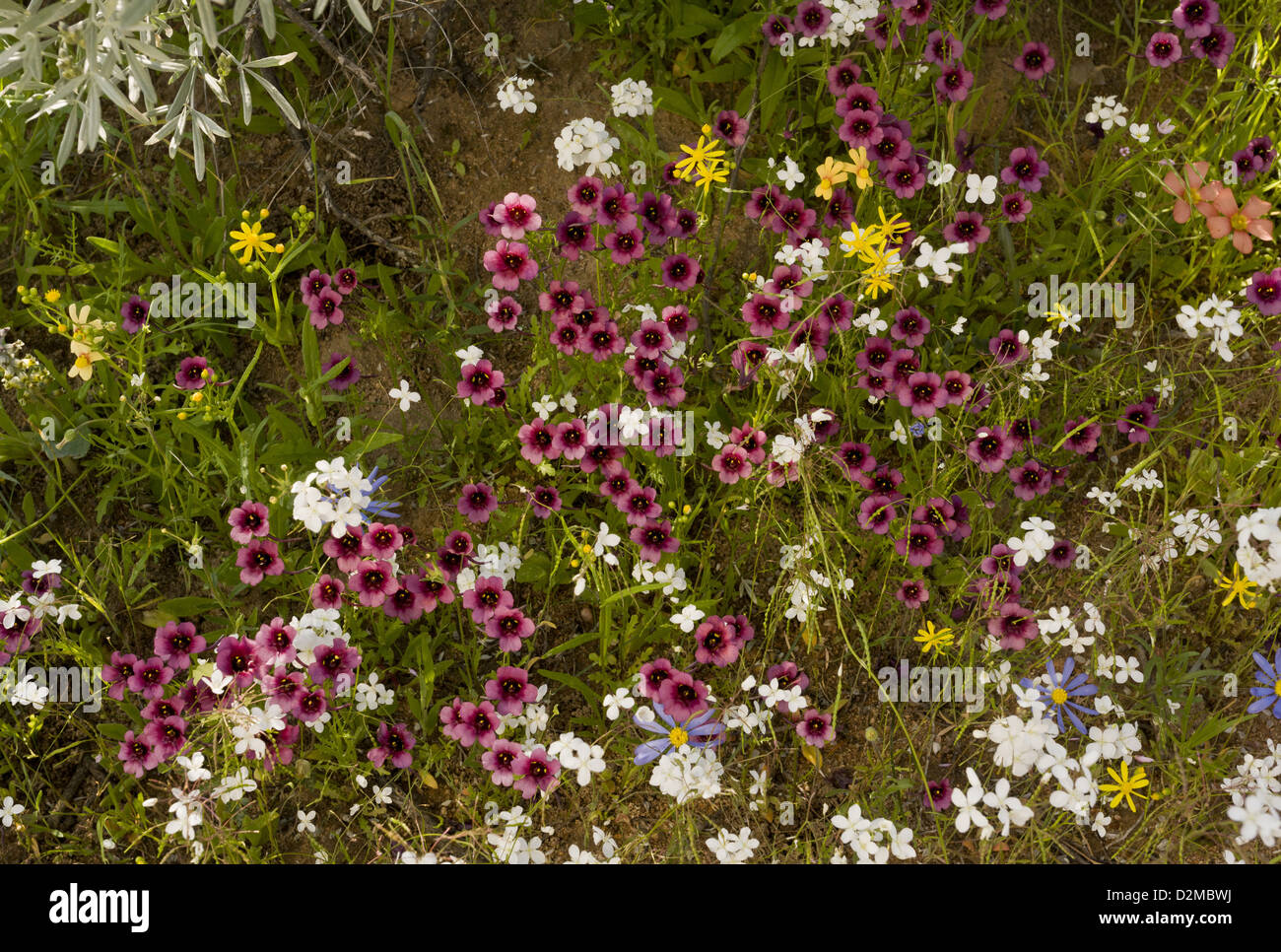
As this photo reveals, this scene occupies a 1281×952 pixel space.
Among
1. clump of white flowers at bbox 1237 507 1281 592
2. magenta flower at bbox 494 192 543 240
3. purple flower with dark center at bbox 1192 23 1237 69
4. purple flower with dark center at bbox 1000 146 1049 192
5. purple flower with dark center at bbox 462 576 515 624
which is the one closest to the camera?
clump of white flowers at bbox 1237 507 1281 592

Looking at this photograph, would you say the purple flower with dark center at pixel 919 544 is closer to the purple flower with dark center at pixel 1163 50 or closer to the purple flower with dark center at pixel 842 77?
the purple flower with dark center at pixel 842 77

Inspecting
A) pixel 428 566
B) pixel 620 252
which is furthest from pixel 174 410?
pixel 620 252

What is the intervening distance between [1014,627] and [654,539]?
1025mm

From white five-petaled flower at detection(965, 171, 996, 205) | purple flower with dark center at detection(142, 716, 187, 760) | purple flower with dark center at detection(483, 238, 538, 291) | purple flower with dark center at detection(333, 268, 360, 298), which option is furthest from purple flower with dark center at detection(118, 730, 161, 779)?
white five-petaled flower at detection(965, 171, 996, 205)

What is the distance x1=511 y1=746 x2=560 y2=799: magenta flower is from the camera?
2578mm

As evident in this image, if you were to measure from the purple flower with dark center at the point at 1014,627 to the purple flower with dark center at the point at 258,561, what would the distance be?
197 cm

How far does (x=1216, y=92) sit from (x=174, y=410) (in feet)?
12.3

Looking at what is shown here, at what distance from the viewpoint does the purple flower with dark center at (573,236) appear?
9.22 feet

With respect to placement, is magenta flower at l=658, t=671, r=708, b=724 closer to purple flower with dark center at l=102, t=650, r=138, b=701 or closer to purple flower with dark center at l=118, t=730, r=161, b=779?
purple flower with dark center at l=118, t=730, r=161, b=779

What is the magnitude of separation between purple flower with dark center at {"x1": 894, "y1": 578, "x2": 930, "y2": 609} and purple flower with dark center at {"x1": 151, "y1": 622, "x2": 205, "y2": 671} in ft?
6.46

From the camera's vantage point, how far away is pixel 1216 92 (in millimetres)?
3621

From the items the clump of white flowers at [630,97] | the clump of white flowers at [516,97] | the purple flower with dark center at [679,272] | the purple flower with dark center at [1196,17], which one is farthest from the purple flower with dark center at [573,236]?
the purple flower with dark center at [1196,17]
